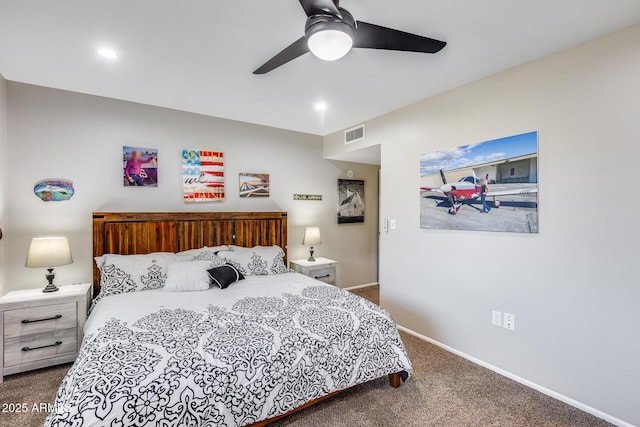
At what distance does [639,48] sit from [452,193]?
1.45 meters

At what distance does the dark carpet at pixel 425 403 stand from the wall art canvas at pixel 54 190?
5.01 feet

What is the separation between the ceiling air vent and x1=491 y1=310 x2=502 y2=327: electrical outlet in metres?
2.42

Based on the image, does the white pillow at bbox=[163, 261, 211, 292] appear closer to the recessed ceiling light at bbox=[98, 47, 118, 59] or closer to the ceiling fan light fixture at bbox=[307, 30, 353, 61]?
the recessed ceiling light at bbox=[98, 47, 118, 59]

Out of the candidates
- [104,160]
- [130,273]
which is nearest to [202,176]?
[104,160]

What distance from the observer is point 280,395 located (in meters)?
1.73

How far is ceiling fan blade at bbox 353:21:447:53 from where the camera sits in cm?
158

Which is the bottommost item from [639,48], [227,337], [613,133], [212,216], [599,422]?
[599,422]

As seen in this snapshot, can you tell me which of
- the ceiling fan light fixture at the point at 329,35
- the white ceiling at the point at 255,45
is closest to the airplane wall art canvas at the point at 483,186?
the white ceiling at the point at 255,45

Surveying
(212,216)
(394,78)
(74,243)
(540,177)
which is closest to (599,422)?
(540,177)

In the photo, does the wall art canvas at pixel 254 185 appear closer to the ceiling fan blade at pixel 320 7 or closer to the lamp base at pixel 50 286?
the lamp base at pixel 50 286

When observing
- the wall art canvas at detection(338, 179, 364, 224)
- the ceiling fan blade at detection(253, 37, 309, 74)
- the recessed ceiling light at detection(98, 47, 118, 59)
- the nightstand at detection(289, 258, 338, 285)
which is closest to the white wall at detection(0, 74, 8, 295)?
the recessed ceiling light at detection(98, 47, 118, 59)

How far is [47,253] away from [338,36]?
2915mm

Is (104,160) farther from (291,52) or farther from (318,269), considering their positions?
(318,269)

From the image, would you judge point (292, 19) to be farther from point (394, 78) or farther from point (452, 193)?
point (452, 193)
